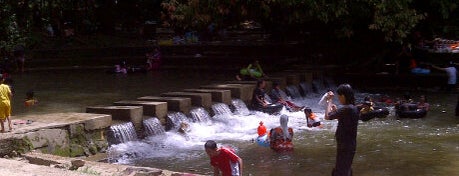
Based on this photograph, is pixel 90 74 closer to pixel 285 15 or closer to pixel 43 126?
pixel 285 15

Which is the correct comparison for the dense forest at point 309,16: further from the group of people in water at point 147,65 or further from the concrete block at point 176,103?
the concrete block at point 176,103

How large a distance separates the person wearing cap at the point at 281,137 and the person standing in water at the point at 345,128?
4.43 metres

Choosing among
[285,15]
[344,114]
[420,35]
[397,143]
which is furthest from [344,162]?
[420,35]

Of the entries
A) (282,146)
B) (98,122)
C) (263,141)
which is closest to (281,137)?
(282,146)

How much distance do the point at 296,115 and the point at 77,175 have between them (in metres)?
9.46

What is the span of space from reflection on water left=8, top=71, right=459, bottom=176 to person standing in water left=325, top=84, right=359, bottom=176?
308 centimetres

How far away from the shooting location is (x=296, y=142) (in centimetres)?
1277

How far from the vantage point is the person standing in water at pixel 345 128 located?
7023 millimetres

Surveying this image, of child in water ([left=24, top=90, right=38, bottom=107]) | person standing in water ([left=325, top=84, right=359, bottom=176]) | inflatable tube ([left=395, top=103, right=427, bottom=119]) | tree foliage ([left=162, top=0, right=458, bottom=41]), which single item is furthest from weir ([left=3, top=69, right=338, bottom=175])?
person standing in water ([left=325, top=84, right=359, bottom=176])

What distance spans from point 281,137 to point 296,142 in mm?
1180

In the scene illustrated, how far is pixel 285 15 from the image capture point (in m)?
20.5

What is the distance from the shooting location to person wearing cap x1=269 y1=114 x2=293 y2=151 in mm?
11648

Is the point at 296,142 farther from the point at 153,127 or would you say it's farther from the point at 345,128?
the point at 345,128

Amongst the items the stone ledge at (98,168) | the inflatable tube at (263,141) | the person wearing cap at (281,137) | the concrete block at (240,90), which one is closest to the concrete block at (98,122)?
the stone ledge at (98,168)
